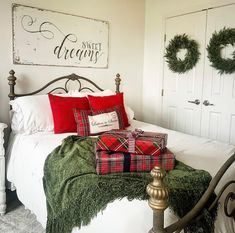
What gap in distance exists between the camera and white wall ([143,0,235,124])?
142 inches

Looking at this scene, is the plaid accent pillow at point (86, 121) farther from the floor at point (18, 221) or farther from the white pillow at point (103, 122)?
the floor at point (18, 221)

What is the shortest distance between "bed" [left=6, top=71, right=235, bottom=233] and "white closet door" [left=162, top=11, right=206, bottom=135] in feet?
2.75

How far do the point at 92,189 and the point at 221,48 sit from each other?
2.42m

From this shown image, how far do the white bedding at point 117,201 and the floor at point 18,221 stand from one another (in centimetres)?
16

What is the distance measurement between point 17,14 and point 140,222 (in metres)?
2.42

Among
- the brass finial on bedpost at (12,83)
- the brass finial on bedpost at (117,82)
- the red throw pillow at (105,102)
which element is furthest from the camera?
the brass finial on bedpost at (117,82)

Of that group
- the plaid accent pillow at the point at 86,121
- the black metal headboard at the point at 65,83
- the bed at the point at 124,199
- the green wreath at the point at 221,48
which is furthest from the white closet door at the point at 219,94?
the plaid accent pillow at the point at 86,121

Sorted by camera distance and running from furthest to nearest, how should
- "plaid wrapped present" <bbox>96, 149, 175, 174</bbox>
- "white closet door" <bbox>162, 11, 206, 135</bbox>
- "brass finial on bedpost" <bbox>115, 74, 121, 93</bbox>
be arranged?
"brass finial on bedpost" <bbox>115, 74, 121, 93</bbox> → "white closet door" <bbox>162, 11, 206, 135</bbox> → "plaid wrapped present" <bbox>96, 149, 175, 174</bbox>

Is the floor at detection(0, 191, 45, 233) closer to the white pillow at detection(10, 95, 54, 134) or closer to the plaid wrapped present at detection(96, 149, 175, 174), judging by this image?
the white pillow at detection(10, 95, 54, 134)

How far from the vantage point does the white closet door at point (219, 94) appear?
2.95m

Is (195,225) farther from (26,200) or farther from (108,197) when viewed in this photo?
(26,200)

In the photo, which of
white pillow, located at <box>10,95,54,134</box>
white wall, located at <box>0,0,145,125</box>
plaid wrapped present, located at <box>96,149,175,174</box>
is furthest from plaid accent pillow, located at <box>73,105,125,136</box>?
plaid wrapped present, located at <box>96,149,175,174</box>

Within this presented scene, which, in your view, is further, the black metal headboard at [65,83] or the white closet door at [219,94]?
the white closet door at [219,94]

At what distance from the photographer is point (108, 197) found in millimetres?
1276
